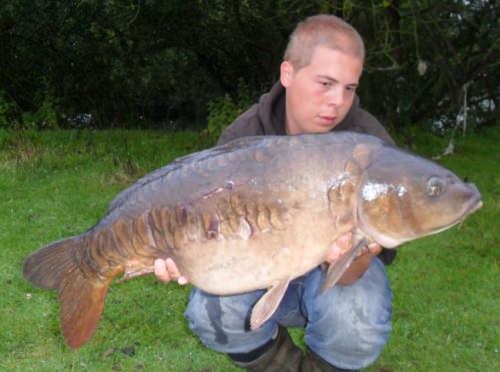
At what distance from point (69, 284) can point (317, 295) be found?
625 millimetres

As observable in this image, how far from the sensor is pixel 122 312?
2.70 m

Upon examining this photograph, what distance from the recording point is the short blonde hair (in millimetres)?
1886

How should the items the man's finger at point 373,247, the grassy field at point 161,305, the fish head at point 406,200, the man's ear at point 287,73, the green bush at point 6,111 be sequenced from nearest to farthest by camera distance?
the fish head at point 406,200 → the man's finger at point 373,247 → the man's ear at point 287,73 → the grassy field at point 161,305 → the green bush at point 6,111

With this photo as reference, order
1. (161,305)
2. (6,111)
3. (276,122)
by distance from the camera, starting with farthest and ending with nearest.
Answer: (6,111)
(161,305)
(276,122)

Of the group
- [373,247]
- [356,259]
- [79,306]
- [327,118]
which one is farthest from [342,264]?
[79,306]

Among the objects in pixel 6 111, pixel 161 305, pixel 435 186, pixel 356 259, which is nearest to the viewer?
pixel 435 186

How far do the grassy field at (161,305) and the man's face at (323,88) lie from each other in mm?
853

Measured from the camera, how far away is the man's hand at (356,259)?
1.52 meters

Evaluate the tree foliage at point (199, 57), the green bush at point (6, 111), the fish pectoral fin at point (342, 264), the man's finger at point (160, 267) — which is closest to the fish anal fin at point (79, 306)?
the man's finger at point (160, 267)

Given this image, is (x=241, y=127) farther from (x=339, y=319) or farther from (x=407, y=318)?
(x=407, y=318)

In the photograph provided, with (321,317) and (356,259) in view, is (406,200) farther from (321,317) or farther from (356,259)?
(321,317)

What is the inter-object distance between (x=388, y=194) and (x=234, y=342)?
705mm

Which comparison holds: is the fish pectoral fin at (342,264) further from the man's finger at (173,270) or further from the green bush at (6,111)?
the green bush at (6,111)

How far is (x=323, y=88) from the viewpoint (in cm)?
186
